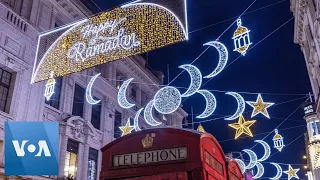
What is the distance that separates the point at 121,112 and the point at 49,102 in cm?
799

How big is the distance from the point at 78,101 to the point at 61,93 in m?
1.90

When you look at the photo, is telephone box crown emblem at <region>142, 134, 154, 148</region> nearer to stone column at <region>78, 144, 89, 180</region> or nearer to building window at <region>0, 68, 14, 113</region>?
building window at <region>0, 68, 14, 113</region>

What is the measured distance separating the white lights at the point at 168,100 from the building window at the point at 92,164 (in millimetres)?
8119

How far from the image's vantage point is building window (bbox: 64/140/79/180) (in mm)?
18141

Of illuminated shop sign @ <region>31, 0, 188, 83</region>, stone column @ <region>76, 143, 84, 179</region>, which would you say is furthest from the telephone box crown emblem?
stone column @ <region>76, 143, 84, 179</region>

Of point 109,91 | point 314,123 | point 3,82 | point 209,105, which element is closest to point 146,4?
point 209,105

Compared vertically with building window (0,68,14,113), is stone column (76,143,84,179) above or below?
below

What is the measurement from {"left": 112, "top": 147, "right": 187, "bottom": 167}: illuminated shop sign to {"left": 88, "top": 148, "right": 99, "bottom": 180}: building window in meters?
15.0

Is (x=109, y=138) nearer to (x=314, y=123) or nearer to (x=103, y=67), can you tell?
(x=103, y=67)

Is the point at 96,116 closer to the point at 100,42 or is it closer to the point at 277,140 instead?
the point at 100,42

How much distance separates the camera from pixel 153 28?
1059 centimetres

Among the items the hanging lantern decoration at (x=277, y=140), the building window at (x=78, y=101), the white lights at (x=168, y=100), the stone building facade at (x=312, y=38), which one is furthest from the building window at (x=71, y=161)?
the stone building facade at (x=312, y=38)

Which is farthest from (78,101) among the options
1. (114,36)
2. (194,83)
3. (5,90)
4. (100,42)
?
(194,83)

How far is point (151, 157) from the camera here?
5.68 metres
